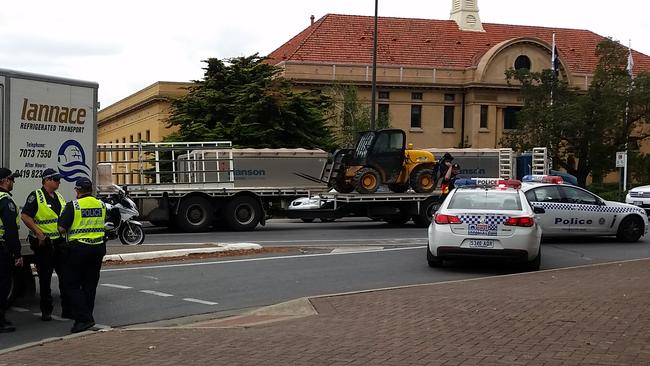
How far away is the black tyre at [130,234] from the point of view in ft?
57.5

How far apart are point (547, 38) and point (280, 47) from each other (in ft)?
67.3

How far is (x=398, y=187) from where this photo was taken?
79.3 feet

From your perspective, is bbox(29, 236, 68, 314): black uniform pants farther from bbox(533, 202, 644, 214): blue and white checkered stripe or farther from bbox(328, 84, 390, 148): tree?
bbox(328, 84, 390, 148): tree

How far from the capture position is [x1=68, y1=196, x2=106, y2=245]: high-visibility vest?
8.61 meters

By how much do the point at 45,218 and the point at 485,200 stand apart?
7.43 meters

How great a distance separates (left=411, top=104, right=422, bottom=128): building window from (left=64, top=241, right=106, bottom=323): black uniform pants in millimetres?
48179

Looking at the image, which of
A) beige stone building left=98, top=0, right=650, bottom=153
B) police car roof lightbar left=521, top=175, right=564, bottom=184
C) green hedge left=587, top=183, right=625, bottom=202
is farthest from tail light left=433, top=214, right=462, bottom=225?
beige stone building left=98, top=0, right=650, bottom=153

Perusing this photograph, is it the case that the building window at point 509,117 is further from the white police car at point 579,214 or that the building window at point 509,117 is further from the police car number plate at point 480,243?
the police car number plate at point 480,243

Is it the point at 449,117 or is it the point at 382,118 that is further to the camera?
the point at 449,117

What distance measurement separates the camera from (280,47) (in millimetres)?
60938

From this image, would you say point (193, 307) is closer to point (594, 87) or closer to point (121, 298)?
point (121, 298)

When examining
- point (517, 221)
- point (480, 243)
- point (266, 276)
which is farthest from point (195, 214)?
point (517, 221)

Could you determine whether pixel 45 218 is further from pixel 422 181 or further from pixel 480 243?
pixel 422 181

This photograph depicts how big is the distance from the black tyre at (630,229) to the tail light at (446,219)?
22.9 feet
